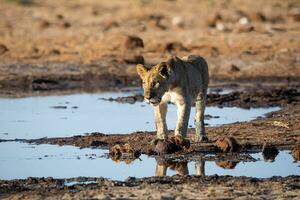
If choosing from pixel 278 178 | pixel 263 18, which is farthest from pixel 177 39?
pixel 278 178

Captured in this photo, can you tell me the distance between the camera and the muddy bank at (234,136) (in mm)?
12680

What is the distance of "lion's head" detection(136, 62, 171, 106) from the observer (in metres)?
11.9

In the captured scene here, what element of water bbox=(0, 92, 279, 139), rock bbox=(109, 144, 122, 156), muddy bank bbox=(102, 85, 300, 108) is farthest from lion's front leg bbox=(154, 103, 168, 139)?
muddy bank bbox=(102, 85, 300, 108)

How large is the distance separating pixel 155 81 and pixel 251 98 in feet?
21.7

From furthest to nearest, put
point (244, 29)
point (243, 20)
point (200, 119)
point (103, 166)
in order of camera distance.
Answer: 1. point (243, 20)
2. point (244, 29)
3. point (200, 119)
4. point (103, 166)

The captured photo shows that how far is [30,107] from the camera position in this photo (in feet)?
57.9

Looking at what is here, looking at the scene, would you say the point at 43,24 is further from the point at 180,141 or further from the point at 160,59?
the point at 180,141

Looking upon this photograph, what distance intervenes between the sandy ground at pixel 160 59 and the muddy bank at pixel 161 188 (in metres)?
0.01

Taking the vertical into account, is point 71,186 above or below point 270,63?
below

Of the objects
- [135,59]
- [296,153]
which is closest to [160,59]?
[135,59]

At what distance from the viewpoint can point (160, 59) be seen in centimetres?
2356

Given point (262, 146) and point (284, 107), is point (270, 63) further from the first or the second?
point (262, 146)

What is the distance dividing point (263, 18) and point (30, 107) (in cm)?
1431

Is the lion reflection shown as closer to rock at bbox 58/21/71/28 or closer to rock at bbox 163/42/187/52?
rock at bbox 163/42/187/52
